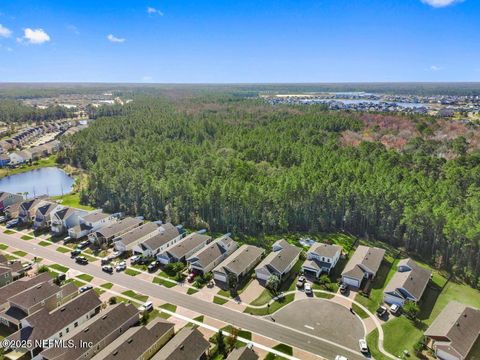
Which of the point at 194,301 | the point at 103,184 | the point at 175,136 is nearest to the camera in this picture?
the point at 194,301

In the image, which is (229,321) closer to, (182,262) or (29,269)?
(182,262)

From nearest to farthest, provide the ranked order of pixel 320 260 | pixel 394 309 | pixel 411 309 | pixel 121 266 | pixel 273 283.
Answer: pixel 411 309, pixel 394 309, pixel 273 283, pixel 121 266, pixel 320 260

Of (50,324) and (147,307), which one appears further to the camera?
(147,307)

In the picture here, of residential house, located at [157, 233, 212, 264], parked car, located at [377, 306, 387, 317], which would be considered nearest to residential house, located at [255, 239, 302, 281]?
residential house, located at [157, 233, 212, 264]

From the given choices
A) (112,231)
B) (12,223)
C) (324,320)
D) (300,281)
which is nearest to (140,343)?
(324,320)

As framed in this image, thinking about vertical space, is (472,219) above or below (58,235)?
above

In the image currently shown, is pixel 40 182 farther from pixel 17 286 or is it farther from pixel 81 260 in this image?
pixel 17 286

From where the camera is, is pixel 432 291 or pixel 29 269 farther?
pixel 29 269

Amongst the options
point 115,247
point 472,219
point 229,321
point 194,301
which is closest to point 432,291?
point 472,219
